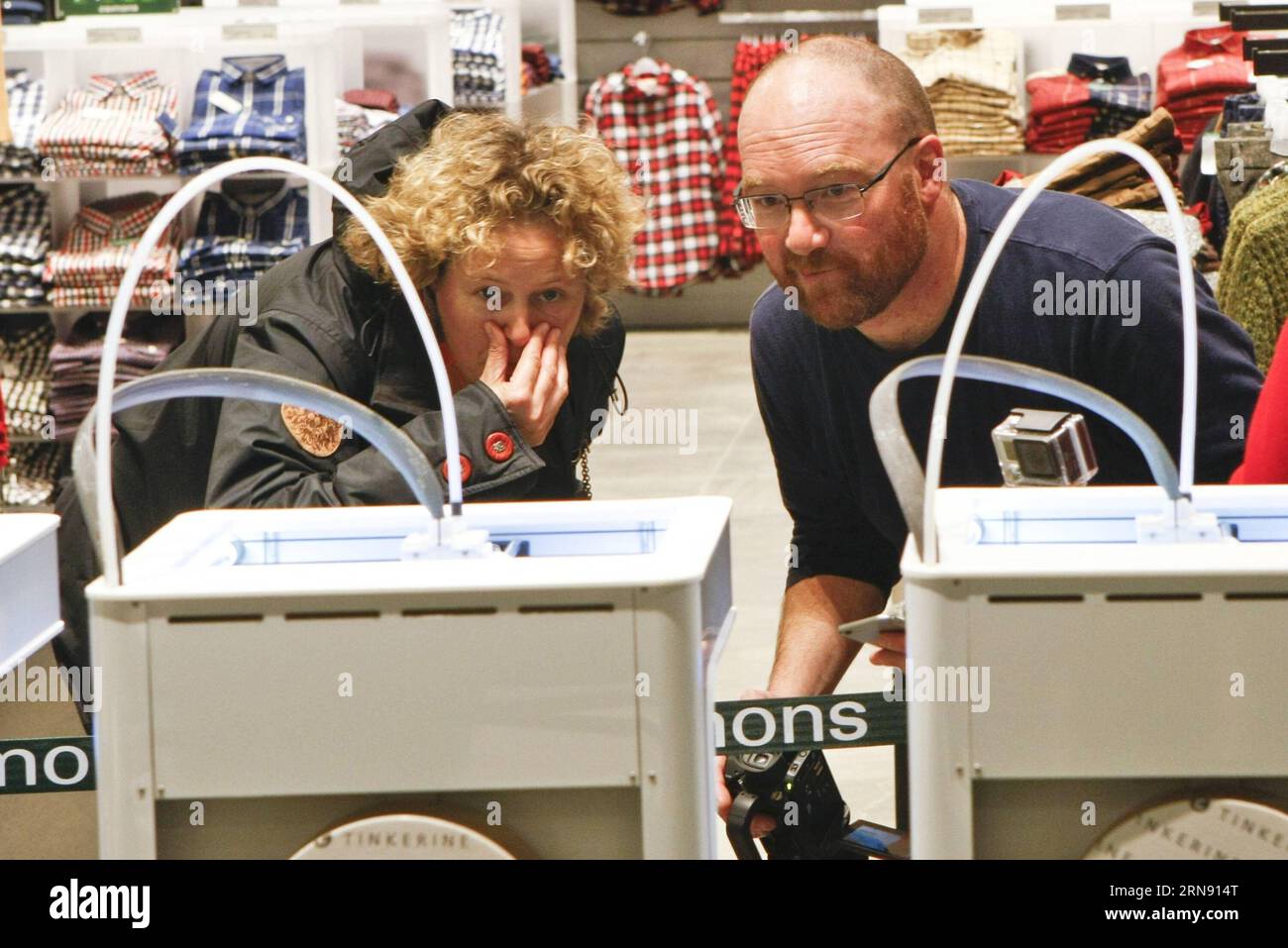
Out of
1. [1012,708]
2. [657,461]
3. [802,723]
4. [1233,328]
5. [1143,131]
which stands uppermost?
[1143,131]

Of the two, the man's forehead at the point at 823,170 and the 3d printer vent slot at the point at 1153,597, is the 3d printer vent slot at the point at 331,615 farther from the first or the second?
the man's forehead at the point at 823,170

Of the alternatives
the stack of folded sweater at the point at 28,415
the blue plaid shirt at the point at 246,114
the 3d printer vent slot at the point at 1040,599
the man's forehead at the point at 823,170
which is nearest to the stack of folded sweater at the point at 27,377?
the stack of folded sweater at the point at 28,415

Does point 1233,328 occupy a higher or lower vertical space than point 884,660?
higher

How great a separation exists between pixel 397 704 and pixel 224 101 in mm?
4964

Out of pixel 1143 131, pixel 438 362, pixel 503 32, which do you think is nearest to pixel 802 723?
pixel 438 362

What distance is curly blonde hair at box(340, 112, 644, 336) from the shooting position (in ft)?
6.91

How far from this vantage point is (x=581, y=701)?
3.89 ft

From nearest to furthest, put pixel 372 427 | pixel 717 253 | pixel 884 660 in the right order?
pixel 372 427 → pixel 884 660 → pixel 717 253

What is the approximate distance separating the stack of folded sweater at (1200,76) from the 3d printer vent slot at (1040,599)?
16.7 ft

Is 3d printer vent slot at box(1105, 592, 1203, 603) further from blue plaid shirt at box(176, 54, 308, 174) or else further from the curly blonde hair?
blue plaid shirt at box(176, 54, 308, 174)

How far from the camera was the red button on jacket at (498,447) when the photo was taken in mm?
1935

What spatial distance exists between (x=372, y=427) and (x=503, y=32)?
6.67 metres

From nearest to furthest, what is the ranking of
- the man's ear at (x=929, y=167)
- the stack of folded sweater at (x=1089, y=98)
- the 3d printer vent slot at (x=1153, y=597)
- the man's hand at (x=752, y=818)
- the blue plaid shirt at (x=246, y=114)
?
the 3d printer vent slot at (x=1153, y=597) → the man's hand at (x=752, y=818) → the man's ear at (x=929, y=167) → the blue plaid shirt at (x=246, y=114) → the stack of folded sweater at (x=1089, y=98)
